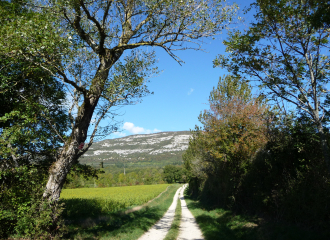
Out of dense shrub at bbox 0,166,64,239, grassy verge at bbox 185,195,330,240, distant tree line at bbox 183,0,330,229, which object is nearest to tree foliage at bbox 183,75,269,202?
distant tree line at bbox 183,0,330,229

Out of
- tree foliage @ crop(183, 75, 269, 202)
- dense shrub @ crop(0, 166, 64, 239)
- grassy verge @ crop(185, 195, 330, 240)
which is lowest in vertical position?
grassy verge @ crop(185, 195, 330, 240)

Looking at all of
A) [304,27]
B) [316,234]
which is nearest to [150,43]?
[304,27]

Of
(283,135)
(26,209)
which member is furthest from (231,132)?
(26,209)

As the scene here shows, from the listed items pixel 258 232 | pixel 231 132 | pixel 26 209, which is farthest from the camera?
pixel 231 132

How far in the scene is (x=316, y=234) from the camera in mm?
7070

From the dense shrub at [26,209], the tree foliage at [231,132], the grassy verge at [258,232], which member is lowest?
the grassy verge at [258,232]

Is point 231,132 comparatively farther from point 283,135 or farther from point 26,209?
point 26,209

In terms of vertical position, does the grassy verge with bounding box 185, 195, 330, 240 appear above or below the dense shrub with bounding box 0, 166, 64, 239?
below

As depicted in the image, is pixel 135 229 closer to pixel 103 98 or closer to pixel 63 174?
pixel 63 174

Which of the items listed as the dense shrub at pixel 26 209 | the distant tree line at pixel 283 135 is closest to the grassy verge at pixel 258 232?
the distant tree line at pixel 283 135

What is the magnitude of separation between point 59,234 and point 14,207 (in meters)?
1.85

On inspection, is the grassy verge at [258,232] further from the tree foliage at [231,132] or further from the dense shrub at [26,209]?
the dense shrub at [26,209]

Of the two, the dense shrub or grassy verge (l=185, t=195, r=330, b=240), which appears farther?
grassy verge (l=185, t=195, r=330, b=240)

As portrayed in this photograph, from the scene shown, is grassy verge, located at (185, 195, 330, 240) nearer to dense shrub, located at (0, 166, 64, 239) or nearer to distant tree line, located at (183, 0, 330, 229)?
distant tree line, located at (183, 0, 330, 229)
